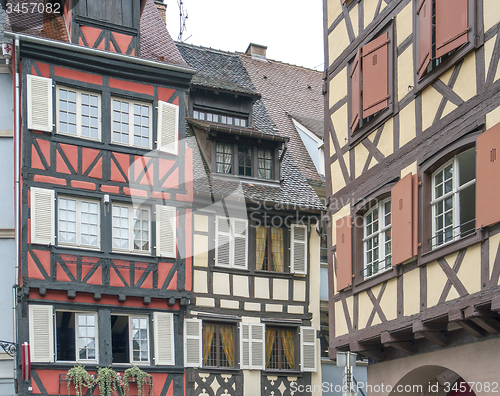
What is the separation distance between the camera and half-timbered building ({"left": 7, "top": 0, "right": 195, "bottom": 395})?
1606 cm

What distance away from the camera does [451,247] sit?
1066 centimetres

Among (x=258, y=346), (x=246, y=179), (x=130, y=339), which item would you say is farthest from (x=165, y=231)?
(x=258, y=346)

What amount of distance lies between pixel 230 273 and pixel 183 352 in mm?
2334

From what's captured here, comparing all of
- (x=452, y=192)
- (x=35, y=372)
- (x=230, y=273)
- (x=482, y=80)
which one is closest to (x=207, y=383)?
(x=230, y=273)

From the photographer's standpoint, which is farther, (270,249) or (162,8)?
(162,8)

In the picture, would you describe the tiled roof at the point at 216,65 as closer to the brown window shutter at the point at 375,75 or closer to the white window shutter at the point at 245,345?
the white window shutter at the point at 245,345

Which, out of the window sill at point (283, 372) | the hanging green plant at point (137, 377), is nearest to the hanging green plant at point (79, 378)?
the hanging green plant at point (137, 377)

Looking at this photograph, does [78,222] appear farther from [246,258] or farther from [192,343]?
[246,258]

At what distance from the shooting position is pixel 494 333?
400 inches

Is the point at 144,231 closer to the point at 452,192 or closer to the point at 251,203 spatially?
the point at 251,203

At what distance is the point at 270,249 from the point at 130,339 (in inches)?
173

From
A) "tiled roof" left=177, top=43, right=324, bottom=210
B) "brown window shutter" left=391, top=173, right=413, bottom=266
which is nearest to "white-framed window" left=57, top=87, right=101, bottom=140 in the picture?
"tiled roof" left=177, top=43, right=324, bottom=210

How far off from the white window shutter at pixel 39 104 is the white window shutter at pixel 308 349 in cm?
786

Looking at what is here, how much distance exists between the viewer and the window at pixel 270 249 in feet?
62.9
